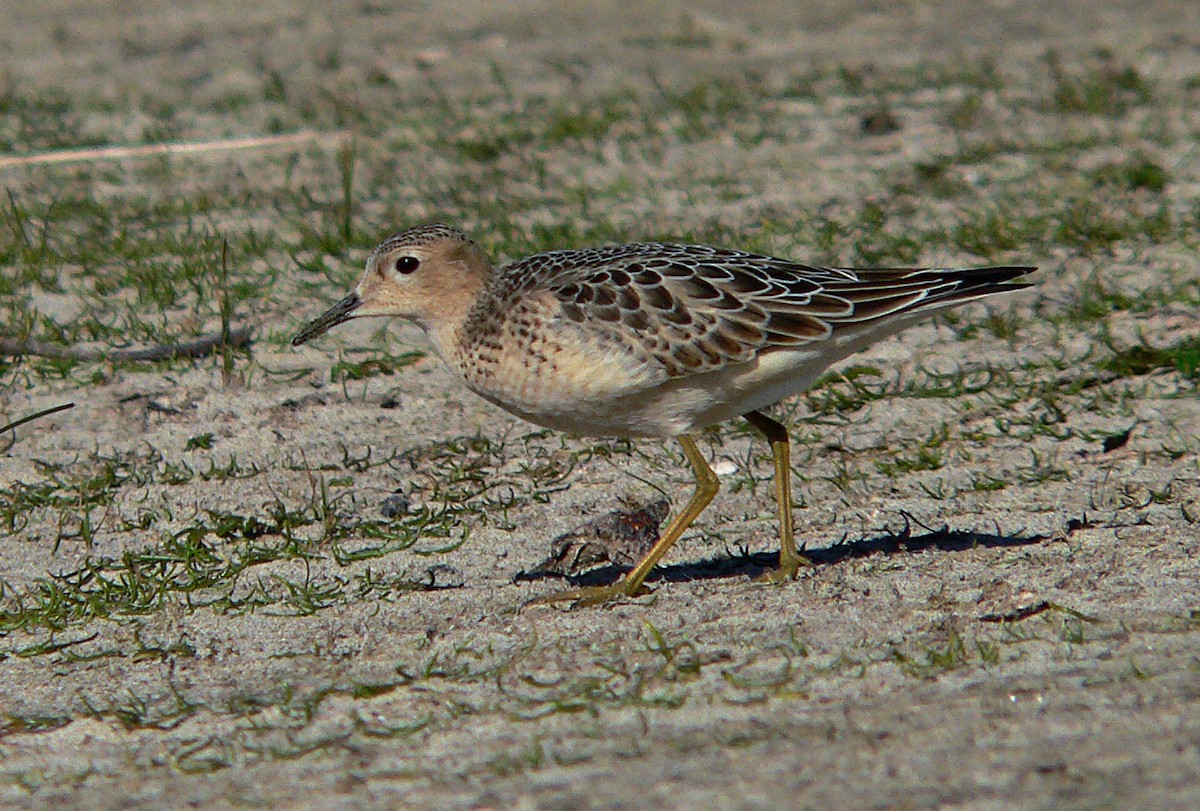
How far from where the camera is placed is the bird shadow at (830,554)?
463 centimetres

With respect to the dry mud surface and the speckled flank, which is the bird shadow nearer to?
the dry mud surface

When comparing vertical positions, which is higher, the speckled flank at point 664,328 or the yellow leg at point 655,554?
the speckled flank at point 664,328

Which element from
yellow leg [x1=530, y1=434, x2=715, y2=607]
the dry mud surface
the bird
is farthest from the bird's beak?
yellow leg [x1=530, y1=434, x2=715, y2=607]

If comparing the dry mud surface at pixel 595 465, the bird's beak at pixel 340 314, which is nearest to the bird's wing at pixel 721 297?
the bird's beak at pixel 340 314

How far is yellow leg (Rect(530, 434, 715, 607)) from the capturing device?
14.5 ft

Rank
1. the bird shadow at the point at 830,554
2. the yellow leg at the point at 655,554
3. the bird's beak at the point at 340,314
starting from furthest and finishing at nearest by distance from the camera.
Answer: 1. the bird's beak at the point at 340,314
2. the bird shadow at the point at 830,554
3. the yellow leg at the point at 655,554

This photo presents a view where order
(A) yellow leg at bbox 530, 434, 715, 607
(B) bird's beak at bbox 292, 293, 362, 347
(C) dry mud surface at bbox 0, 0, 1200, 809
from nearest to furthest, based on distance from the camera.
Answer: (C) dry mud surface at bbox 0, 0, 1200, 809 < (A) yellow leg at bbox 530, 434, 715, 607 < (B) bird's beak at bbox 292, 293, 362, 347

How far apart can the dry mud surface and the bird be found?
484 millimetres

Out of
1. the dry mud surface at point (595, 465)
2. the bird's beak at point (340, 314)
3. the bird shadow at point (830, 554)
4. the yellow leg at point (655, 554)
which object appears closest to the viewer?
the dry mud surface at point (595, 465)

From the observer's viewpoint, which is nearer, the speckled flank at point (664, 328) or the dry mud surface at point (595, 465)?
the dry mud surface at point (595, 465)

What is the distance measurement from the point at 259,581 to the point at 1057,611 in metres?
2.27

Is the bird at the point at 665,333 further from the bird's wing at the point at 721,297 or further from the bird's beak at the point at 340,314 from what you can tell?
the bird's beak at the point at 340,314

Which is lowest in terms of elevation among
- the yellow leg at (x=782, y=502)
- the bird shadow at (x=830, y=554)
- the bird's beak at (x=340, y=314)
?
the bird shadow at (x=830, y=554)

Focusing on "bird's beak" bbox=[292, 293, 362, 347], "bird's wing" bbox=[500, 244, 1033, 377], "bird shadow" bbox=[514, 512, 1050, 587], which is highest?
"bird's wing" bbox=[500, 244, 1033, 377]
